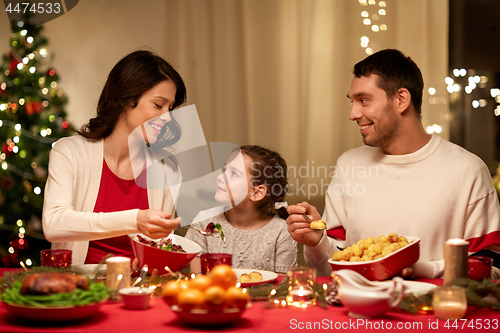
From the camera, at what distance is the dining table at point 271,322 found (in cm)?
98

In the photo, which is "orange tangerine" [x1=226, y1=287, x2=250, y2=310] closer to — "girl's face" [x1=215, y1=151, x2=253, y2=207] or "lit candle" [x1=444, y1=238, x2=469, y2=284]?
"lit candle" [x1=444, y1=238, x2=469, y2=284]

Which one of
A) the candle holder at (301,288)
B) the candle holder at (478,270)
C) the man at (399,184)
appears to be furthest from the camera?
the man at (399,184)

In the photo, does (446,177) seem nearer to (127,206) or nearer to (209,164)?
(127,206)

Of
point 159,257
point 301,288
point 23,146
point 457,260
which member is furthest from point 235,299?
point 23,146

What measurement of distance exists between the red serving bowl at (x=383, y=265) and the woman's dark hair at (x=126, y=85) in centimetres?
124

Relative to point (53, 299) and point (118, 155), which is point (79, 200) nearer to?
point (118, 155)

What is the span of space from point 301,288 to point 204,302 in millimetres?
326

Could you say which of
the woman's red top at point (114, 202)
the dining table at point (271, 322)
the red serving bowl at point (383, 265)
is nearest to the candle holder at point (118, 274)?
the dining table at point (271, 322)

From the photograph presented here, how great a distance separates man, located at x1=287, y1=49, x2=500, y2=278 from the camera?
1.83 m

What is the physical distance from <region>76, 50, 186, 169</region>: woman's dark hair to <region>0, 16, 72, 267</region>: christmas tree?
142 centimetres

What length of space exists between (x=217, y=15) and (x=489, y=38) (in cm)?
211

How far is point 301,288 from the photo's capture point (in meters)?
1.19

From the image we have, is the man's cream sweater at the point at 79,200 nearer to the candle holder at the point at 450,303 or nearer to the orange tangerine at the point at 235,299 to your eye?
the orange tangerine at the point at 235,299

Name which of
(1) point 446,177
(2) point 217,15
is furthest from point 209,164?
(1) point 446,177
